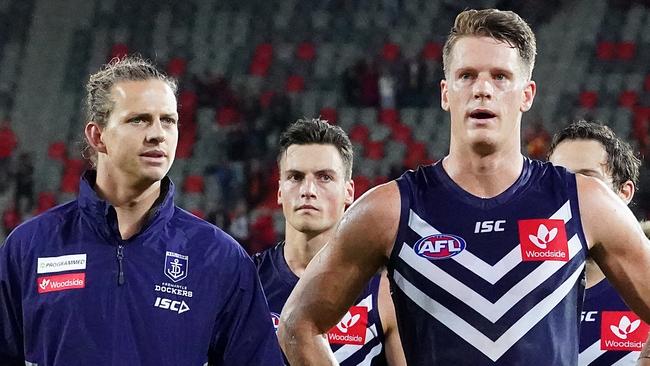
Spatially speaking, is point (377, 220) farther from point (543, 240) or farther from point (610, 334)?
point (610, 334)

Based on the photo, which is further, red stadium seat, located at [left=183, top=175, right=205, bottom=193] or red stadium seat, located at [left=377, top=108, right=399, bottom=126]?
red stadium seat, located at [left=377, top=108, right=399, bottom=126]

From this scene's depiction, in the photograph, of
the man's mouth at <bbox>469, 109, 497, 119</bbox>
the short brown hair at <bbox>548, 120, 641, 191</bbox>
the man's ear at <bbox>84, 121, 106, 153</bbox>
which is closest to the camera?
the man's mouth at <bbox>469, 109, 497, 119</bbox>

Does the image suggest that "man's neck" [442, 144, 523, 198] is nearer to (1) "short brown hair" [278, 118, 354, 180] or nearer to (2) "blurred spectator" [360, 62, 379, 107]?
(1) "short brown hair" [278, 118, 354, 180]

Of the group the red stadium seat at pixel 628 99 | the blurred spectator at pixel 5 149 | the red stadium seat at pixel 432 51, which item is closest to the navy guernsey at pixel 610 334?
the red stadium seat at pixel 628 99

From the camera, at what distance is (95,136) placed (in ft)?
12.7

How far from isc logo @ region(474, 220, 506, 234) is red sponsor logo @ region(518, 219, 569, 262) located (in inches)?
2.4

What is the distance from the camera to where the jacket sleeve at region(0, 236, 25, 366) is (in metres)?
3.61

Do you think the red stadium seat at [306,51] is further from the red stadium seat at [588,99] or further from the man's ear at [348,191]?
the man's ear at [348,191]

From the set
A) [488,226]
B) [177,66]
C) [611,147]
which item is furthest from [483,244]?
[177,66]

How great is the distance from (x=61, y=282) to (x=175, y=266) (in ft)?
1.15

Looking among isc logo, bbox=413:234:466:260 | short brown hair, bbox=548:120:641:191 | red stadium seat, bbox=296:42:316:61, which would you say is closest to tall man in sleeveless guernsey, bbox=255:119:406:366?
short brown hair, bbox=548:120:641:191

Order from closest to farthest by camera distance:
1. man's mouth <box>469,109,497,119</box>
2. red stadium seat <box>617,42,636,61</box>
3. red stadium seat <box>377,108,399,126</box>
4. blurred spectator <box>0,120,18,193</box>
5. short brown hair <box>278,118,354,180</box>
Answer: man's mouth <box>469,109,497,119</box>, short brown hair <box>278,118,354,180</box>, blurred spectator <box>0,120,18,193</box>, red stadium seat <box>377,108,399,126</box>, red stadium seat <box>617,42,636,61</box>

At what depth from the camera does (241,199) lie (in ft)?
44.9

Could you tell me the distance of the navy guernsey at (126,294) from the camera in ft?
11.5
